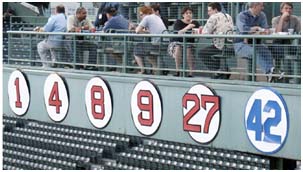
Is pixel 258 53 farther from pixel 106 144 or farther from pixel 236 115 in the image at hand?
pixel 106 144

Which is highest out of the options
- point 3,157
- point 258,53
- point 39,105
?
point 258,53

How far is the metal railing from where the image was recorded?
9789mm

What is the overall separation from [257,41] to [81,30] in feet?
13.7

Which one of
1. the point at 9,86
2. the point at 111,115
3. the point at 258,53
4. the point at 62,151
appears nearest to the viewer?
the point at 258,53

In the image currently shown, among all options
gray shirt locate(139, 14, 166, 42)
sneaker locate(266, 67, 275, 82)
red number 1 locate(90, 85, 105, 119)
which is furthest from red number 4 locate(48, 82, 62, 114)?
sneaker locate(266, 67, 275, 82)

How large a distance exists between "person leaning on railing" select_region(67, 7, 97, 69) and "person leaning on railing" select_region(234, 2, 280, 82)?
9.13 ft

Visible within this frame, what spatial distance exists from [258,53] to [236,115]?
801 millimetres

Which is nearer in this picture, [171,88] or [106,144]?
[171,88]

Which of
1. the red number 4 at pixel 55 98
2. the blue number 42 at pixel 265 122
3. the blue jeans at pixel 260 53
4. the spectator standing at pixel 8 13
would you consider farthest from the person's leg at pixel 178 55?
the spectator standing at pixel 8 13

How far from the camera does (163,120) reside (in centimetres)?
1139

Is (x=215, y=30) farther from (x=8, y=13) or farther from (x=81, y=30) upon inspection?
(x=8, y=13)

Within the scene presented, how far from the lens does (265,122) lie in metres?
9.89

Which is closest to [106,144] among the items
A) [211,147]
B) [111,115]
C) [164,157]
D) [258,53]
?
[111,115]

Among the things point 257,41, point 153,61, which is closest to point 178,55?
point 153,61
